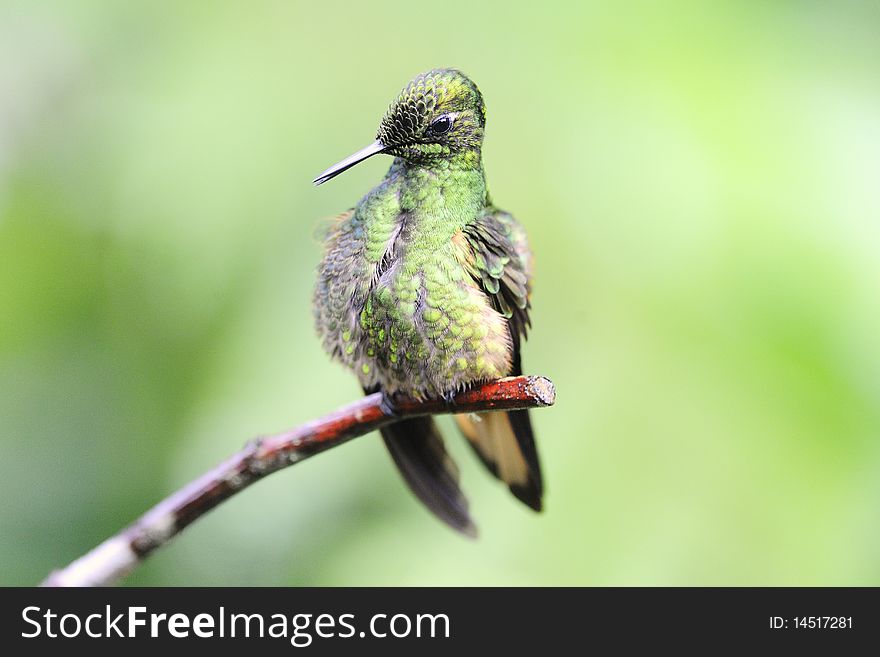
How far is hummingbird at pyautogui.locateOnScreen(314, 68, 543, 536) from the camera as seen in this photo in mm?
1407

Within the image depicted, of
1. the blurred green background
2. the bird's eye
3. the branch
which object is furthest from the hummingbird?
the blurred green background

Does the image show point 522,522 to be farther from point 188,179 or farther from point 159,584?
point 188,179

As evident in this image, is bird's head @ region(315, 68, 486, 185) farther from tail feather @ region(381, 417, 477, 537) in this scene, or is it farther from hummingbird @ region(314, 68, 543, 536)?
tail feather @ region(381, 417, 477, 537)

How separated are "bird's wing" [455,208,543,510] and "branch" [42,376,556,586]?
20 centimetres

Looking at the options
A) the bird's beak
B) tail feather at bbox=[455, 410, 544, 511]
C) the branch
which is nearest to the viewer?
the bird's beak

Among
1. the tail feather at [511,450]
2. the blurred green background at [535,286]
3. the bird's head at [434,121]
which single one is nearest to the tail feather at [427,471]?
the tail feather at [511,450]

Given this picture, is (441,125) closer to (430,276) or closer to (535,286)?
(430,276)

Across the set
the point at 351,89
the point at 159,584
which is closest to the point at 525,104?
the point at 351,89

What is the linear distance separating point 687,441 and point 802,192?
28.5 inches

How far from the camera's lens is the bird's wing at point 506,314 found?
145cm

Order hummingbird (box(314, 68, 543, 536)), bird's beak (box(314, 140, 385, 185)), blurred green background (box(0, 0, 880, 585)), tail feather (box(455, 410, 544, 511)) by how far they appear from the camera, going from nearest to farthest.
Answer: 1. bird's beak (box(314, 140, 385, 185))
2. hummingbird (box(314, 68, 543, 536))
3. tail feather (box(455, 410, 544, 511))
4. blurred green background (box(0, 0, 880, 585))

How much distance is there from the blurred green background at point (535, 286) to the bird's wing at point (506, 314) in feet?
0.84

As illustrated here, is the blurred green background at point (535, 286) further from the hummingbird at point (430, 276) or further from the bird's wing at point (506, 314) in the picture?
the hummingbird at point (430, 276)

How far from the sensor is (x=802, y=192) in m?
2.29
